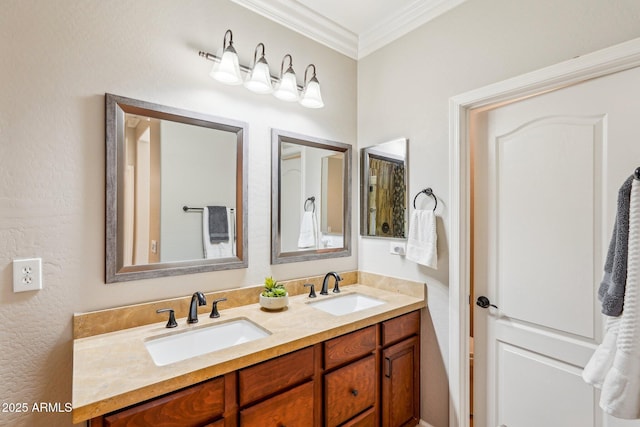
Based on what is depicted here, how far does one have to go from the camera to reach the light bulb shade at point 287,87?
6.04 ft

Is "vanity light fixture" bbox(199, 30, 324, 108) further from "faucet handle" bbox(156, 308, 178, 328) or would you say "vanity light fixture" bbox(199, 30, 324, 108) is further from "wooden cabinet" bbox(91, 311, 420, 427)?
"wooden cabinet" bbox(91, 311, 420, 427)

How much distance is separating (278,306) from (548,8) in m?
1.90

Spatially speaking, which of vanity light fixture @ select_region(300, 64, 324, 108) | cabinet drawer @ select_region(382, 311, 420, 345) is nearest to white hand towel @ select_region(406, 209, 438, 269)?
cabinet drawer @ select_region(382, 311, 420, 345)

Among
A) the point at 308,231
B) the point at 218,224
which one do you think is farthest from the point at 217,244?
the point at 308,231

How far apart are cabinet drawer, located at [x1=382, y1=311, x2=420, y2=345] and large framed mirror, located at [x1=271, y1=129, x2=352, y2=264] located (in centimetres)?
63

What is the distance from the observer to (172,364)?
43.3 inches

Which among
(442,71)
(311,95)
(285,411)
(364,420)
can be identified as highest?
(442,71)

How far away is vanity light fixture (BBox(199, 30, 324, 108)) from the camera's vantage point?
161cm

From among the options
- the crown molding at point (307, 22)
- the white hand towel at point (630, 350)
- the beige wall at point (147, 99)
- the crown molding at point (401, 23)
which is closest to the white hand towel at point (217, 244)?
the beige wall at point (147, 99)

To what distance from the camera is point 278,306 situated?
5.53 ft

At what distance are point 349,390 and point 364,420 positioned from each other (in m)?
0.22

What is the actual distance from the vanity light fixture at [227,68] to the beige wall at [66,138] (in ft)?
0.37

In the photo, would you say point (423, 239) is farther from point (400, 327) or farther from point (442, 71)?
point (442, 71)

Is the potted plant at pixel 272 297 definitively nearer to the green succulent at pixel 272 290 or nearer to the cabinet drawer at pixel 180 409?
the green succulent at pixel 272 290
